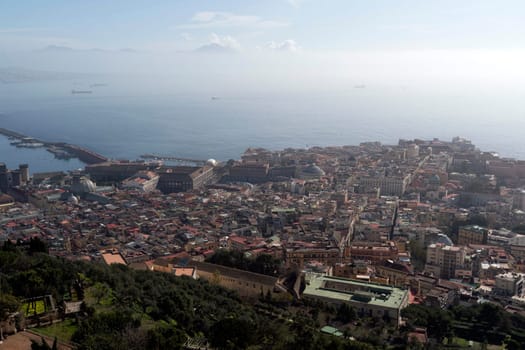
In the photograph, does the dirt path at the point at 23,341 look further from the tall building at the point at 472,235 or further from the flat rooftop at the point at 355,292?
the tall building at the point at 472,235

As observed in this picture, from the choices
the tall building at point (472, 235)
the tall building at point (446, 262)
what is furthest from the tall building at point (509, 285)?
the tall building at point (472, 235)

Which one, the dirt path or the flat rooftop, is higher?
the dirt path

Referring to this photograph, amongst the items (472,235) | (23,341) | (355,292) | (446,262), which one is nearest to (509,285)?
(446,262)

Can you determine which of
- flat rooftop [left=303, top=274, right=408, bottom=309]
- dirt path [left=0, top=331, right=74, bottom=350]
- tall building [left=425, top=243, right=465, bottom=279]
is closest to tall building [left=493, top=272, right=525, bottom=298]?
tall building [left=425, top=243, right=465, bottom=279]

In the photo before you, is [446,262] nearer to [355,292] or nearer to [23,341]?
[355,292]

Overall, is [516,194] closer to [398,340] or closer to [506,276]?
[506,276]

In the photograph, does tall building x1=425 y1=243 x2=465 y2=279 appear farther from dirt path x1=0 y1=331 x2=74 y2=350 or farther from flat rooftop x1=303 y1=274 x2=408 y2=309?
dirt path x1=0 y1=331 x2=74 y2=350

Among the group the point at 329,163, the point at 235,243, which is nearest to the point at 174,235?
the point at 235,243

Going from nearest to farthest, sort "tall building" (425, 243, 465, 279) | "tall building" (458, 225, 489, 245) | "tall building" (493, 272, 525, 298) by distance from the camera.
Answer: "tall building" (493, 272, 525, 298), "tall building" (425, 243, 465, 279), "tall building" (458, 225, 489, 245)
